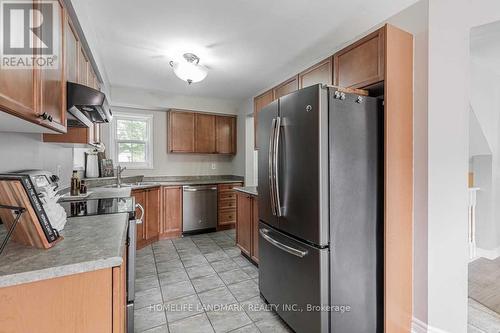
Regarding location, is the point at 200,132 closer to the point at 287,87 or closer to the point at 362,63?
the point at 287,87

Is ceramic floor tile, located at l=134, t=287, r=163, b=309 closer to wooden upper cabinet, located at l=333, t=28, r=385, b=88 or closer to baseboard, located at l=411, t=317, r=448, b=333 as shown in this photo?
baseboard, located at l=411, t=317, r=448, b=333

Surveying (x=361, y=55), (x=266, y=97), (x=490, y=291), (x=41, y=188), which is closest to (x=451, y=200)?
(x=361, y=55)

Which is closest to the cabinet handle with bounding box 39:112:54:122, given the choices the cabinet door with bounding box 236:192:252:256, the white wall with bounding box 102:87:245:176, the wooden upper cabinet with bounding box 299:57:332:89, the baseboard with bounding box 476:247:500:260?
the wooden upper cabinet with bounding box 299:57:332:89

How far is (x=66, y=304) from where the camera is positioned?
863 mm

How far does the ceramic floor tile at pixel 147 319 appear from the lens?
1.88 m

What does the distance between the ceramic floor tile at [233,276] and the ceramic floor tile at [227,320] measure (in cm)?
53

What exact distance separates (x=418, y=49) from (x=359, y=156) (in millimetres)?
911

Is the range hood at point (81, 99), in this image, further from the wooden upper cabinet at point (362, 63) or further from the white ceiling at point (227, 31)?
the wooden upper cabinet at point (362, 63)

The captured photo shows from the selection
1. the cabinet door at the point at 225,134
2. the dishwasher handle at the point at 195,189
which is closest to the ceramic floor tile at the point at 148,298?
the dishwasher handle at the point at 195,189

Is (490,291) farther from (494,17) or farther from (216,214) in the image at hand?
(216,214)

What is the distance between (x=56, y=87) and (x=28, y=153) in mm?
752

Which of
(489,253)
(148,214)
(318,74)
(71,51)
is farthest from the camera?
(148,214)

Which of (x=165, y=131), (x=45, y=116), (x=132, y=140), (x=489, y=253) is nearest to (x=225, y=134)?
(x=165, y=131)

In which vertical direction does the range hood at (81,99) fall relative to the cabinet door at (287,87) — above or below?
below
